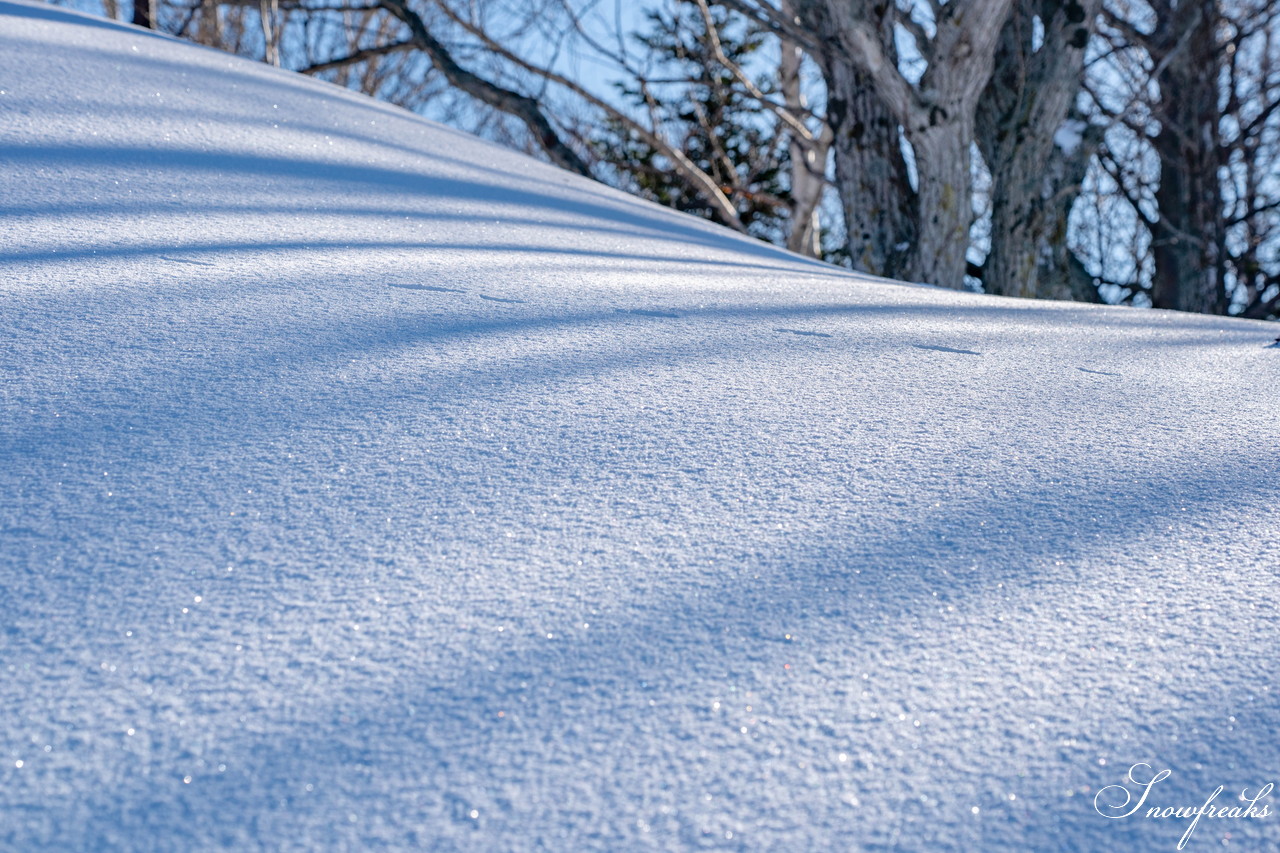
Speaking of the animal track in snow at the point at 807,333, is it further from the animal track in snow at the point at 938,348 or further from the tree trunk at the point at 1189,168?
the tree trunk at the point at 1189,168

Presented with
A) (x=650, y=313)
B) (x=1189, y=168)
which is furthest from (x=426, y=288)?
(x=1189, y=168)

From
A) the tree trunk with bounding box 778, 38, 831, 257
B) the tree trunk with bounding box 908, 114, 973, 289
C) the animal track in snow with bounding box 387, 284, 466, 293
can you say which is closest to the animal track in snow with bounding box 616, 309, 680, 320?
the animal track in snow with bounding box 387, 284, 466, 293

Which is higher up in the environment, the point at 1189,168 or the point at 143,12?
the point at 143,12

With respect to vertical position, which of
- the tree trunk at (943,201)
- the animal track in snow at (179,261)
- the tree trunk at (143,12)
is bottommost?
the animal track in snow at (179,261)

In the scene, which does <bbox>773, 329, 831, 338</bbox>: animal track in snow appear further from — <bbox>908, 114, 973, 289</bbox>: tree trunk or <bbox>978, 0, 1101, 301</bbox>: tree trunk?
<bbox>978, 0, 1101, 301</bbox>: tree trunk

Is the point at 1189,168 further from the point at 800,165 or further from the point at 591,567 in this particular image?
the point at 591,567

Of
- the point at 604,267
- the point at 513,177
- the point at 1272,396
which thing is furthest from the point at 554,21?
the point at 1272,396

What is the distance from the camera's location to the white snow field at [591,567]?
54 centimetres

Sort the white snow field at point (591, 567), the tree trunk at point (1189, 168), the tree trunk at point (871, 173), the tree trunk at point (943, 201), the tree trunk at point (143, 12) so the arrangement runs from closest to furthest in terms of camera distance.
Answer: the white snow field at point (591, 567), the tree trunk at point (943, 201), the tree trunk at point (871, 173), the tree trunk at point (143, 12), the tree trunk at point (1189, 168)

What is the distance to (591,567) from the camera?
2.48 feet

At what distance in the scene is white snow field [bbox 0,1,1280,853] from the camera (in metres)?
0.54

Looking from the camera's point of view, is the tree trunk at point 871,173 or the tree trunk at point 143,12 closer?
the tree trunk at point 871,173

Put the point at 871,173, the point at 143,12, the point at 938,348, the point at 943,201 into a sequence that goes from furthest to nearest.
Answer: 1. the point at 143,12
2. the point at 871,173
3. the point at 943,201
4. the point at 938,348

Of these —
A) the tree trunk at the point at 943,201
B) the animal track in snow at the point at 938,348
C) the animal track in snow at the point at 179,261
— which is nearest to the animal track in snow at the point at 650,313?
the animal track in snow at the point at 938,348
